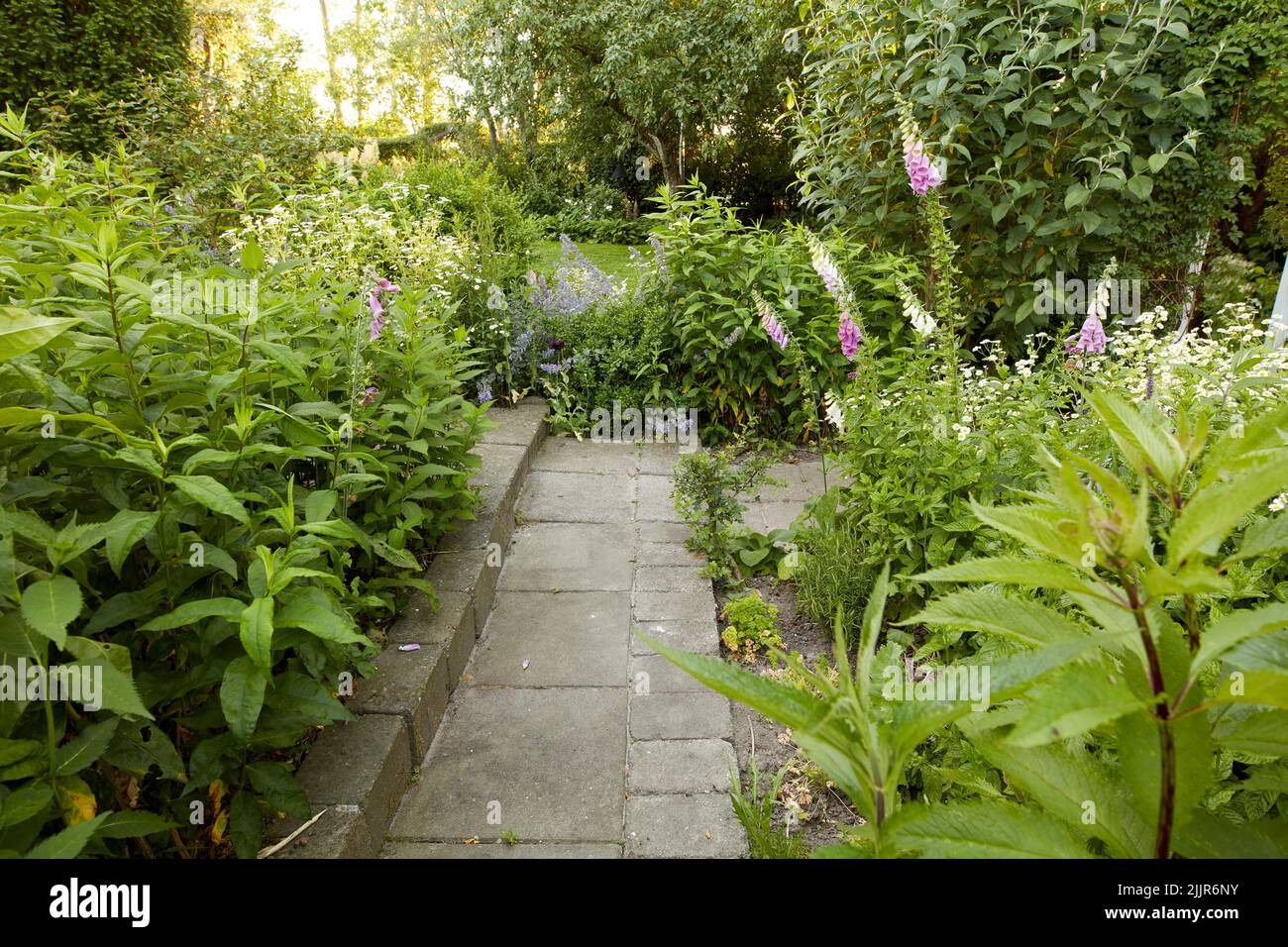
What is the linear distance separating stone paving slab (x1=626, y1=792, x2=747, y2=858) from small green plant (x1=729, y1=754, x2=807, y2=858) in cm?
4

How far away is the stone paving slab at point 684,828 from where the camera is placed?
2311mm

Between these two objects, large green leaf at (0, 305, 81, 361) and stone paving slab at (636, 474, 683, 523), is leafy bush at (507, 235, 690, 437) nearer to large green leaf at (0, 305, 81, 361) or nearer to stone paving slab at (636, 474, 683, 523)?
stone paving slab at (636, 474, 683, 523)

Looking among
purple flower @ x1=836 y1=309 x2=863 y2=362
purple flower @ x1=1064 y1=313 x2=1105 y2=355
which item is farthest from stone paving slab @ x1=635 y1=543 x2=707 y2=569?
purple flower @ x1=1064 y1=313 x2=1105 y2=355

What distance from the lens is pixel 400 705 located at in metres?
2.58

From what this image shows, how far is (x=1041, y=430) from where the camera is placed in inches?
115

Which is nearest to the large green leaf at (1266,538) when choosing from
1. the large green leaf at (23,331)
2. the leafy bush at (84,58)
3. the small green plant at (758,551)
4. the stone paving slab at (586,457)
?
the large green leaf at (23,331)

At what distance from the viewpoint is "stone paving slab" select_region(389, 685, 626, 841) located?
7.91ft

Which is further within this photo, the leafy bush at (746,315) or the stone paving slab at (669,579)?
the leafy bush at (746,315)

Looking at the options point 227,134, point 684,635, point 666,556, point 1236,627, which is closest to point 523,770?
point 684,635

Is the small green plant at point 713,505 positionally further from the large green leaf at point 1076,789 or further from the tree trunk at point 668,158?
the tree trunk at point 668,158

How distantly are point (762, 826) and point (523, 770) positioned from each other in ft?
2.67

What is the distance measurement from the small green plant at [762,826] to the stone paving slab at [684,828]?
4 cm

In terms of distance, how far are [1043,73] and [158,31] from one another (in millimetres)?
9228
